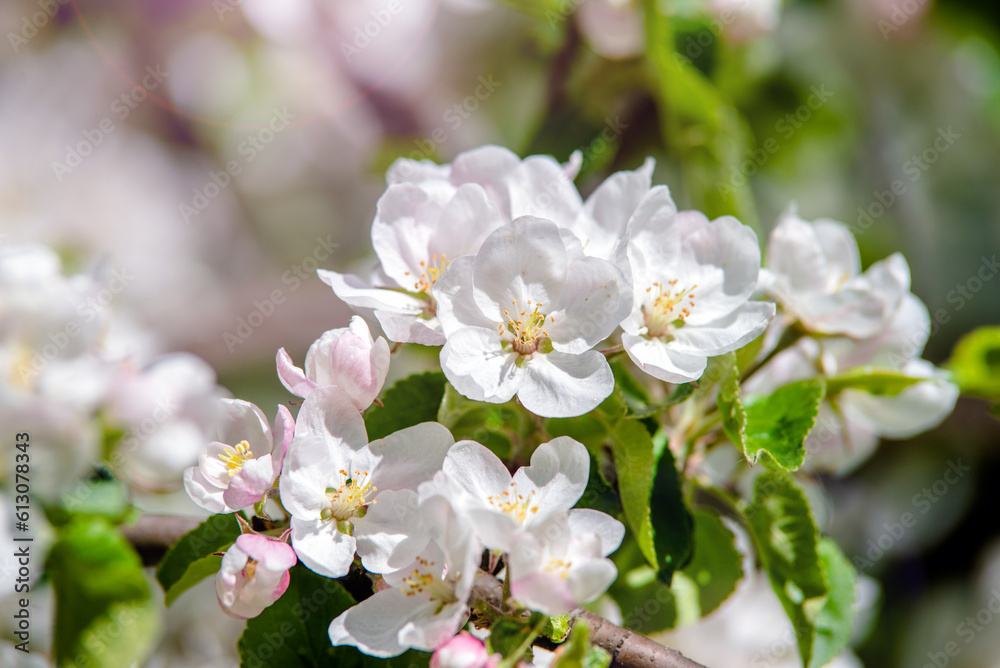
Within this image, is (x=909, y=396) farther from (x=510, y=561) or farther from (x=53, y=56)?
(x=53, y=56)

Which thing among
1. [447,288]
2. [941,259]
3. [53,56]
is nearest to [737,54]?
[941,259]

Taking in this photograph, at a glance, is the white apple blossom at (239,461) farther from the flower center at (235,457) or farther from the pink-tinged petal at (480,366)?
the pink-tinged petal at (480,366)

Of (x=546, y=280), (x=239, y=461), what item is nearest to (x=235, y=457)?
(x=239, y=461)

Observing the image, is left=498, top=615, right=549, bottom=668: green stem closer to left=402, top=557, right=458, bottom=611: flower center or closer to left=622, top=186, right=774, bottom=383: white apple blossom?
left=402, top=557, right=458, bottom=611: flower center

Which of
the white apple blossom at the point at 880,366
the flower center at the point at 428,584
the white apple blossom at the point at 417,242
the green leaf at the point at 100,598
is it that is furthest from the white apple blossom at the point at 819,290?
the green leaf at the point at 100,598

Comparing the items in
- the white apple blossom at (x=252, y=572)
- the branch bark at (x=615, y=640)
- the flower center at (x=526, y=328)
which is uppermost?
the flower center at (x=526, y=328)

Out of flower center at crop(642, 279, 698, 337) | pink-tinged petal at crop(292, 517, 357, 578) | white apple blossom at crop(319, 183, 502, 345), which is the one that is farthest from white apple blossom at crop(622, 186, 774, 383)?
pink-tinged petal at crop(292, 517, 357, 578)

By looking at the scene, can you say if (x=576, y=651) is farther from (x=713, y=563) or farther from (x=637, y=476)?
(x=713, y=563)
